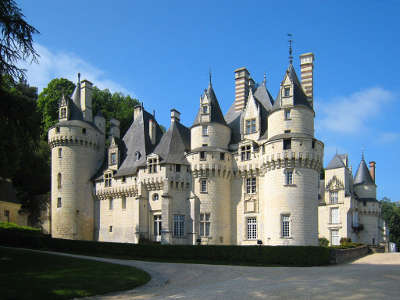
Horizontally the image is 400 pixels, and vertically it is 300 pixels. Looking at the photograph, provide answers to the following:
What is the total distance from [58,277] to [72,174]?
21642mm

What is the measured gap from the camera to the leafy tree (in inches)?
1913

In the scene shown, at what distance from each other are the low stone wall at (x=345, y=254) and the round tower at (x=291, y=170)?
6.97 feet

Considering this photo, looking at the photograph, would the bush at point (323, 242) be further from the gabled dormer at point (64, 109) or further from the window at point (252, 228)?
the gabled dormer at point (64, 109)

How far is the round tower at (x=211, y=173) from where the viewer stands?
33.9 metres

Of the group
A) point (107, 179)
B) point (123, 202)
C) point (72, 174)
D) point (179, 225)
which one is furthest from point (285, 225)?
point (72, 174)

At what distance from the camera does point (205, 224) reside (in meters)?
34.0

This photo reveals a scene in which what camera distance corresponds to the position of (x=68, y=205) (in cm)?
3950

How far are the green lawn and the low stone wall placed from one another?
12.5 m

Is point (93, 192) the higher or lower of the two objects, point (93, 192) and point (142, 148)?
the lower

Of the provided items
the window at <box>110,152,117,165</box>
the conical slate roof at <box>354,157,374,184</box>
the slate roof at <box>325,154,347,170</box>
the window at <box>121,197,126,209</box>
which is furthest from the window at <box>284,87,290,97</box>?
the conical slate roof at <box>354,157,374,184</box>

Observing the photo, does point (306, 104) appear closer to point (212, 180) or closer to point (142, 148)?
point (212, 180)

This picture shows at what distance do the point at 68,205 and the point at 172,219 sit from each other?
10489 mm

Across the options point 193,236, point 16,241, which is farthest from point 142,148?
point 16,241

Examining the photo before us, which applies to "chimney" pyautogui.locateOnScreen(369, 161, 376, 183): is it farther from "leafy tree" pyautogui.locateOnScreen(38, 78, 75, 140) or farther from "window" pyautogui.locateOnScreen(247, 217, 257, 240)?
"leafy tree" pyautogui.locateOnScreen(38, 78, 75, 140)
